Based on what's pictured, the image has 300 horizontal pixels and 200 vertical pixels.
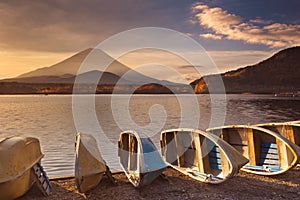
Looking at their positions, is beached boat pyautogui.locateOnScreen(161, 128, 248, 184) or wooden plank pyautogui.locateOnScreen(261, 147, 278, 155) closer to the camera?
beached boat pyautogui.locateOnScreen(161, 128, 248, 184)

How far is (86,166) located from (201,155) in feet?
13.4

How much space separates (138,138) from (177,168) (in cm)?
241

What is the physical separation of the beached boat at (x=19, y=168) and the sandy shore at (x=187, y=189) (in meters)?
0.47

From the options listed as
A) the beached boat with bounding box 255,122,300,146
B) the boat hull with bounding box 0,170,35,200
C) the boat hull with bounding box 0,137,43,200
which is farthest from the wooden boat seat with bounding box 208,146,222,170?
the boat hull with bounding box 0,170,35,200

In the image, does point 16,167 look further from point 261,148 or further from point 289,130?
point 289,130

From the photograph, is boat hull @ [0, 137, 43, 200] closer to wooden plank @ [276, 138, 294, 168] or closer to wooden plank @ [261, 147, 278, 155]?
wooden plank @ [261, 147, 278, 155]

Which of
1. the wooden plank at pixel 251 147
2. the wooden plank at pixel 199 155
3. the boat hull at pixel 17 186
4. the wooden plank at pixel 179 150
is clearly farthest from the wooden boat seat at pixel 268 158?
the boat hull at pixel 17 186

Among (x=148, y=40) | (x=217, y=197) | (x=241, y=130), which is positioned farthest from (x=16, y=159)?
(x=148, y=40)

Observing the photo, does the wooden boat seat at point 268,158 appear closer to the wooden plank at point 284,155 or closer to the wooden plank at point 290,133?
the wooden plank at point 284,155

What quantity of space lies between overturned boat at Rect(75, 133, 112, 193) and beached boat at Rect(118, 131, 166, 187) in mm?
1094

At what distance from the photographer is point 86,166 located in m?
7.83

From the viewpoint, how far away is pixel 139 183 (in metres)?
8.38

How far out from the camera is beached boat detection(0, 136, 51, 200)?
22.5 feet

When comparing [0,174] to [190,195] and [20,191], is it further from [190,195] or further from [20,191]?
[190,195]
